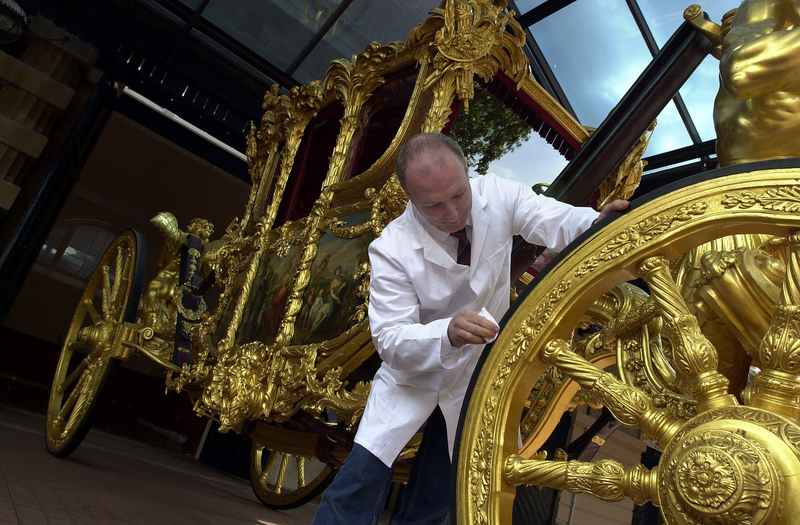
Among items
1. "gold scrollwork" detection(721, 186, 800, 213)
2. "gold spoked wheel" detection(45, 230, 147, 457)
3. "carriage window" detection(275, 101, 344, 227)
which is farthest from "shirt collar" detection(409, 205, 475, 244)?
"gold spoked wheel" detection(45, 230, 147, 457)

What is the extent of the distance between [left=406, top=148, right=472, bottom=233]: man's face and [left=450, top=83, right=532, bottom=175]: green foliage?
1.06 meters

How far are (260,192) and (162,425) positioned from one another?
4.50 meters

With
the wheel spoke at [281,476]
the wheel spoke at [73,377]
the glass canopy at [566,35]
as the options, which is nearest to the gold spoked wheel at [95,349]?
the wheel spoke at [73,377]

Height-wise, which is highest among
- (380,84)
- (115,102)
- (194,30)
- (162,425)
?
(194,30)

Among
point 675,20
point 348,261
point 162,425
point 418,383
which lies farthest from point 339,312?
point 162,425

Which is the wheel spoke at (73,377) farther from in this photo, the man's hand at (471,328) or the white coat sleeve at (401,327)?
the man's hand at (471,328)

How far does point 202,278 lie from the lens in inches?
129

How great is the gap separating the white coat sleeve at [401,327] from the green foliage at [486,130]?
3.43 ft

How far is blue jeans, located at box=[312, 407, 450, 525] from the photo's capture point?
113 cm

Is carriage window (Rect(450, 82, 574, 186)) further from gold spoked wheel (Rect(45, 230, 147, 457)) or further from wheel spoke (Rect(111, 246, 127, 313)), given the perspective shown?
wheel spoke (Rect(111, 246, 127, 313))

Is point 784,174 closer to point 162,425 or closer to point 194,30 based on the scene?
point 194,30

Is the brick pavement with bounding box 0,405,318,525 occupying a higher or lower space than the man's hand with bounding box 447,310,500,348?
lower

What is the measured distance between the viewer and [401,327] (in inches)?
44.6

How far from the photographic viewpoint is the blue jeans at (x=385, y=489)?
1132 millimetres
